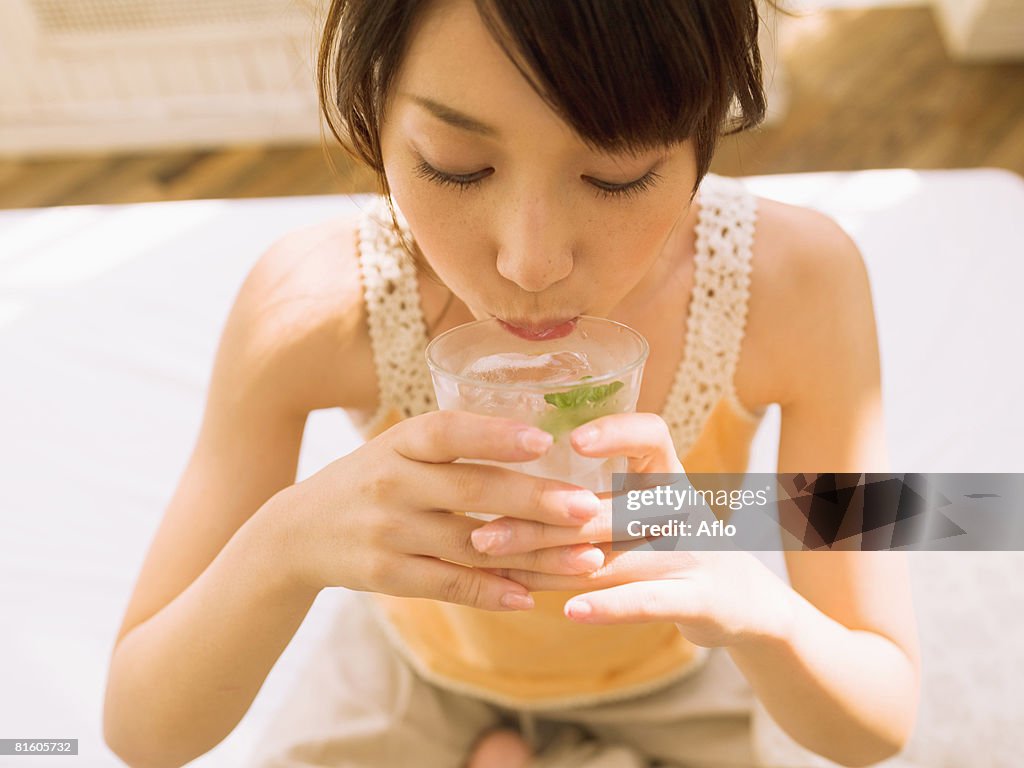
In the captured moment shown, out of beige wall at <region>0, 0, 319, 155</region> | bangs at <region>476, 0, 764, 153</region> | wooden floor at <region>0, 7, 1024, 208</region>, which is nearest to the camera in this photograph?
bangs at <region>476, 0, 764, 153</region>

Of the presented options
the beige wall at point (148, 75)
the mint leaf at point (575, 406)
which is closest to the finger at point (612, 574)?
the mint leaf at point (575, 406)

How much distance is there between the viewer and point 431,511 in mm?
822

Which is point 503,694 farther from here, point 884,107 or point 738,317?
point 884,107

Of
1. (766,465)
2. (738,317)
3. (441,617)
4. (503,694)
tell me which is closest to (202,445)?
(441,617)

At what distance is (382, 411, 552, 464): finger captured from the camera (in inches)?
28.3

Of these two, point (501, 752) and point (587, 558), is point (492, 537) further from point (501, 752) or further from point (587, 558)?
point (501, 752)

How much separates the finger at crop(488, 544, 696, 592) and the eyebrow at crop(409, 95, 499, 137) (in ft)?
1.08

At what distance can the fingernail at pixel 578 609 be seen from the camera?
78 cm

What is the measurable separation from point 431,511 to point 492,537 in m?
0.07

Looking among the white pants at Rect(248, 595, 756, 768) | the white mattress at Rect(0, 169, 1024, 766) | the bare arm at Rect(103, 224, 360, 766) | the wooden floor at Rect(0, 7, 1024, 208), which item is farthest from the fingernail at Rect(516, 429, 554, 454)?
the wooden floor at Rect(0, 7, 1024, 208)

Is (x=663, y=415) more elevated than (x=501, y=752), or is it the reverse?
(x=663, y=415)

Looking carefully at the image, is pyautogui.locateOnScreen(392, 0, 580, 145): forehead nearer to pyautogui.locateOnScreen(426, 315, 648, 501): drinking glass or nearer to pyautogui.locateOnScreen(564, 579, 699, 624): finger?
pyautogui.locateOnScreen(426, 315, 648, 501): drinking glass

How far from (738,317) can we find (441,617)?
546mm

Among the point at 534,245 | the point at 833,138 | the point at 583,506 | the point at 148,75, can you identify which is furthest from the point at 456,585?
the point at 148,75
